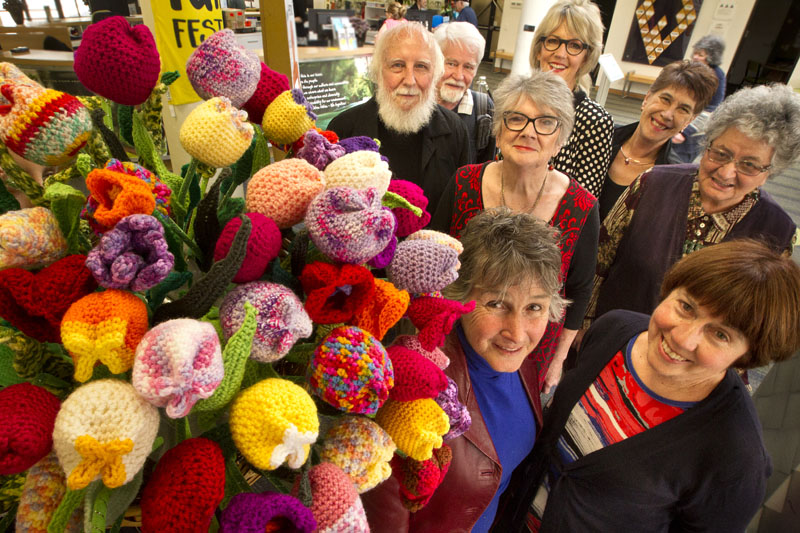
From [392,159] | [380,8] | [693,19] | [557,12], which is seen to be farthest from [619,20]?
[392,159]

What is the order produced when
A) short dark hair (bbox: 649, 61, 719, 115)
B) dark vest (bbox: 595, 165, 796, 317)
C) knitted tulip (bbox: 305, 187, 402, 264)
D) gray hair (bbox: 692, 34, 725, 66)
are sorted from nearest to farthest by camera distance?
knitted tulip (bbox: 305, 187, 402, 264), dark vest (bbox: 595, 165, 796, 317), short dark hair (bbox: 649, 61, 719, 115), gray hair (bbox: 692, 34, 725, 66)

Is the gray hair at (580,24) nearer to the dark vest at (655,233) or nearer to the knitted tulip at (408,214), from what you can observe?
the dark vest at (655,233)

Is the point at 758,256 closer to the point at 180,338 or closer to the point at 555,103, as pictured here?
the point at 555,103

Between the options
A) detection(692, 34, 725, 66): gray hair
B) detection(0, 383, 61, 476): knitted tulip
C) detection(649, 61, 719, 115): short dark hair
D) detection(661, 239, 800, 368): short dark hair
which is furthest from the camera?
detection(692, 34, 725, 66): gray hair

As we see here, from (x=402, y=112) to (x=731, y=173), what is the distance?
1128mm

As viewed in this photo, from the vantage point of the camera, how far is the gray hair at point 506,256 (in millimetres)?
1014

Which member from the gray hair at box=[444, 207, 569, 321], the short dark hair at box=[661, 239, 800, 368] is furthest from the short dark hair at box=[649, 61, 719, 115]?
the gray hair at box=[444, 207, 569, 321]

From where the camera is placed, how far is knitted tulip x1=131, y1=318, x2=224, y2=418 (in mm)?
378

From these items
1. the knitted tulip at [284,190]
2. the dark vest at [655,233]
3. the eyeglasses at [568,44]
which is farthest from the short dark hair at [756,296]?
the eyeglasses at [568,44]

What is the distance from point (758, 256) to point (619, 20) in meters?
8.58

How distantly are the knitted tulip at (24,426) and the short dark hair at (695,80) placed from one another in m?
2.17

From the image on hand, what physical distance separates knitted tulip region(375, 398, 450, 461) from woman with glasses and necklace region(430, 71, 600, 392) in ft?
3.02

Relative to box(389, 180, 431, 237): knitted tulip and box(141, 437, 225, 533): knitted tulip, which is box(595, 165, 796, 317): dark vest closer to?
box(389, 180, 431, 237): knitted tulip

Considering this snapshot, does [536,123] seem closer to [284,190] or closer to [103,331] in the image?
[284,190]
